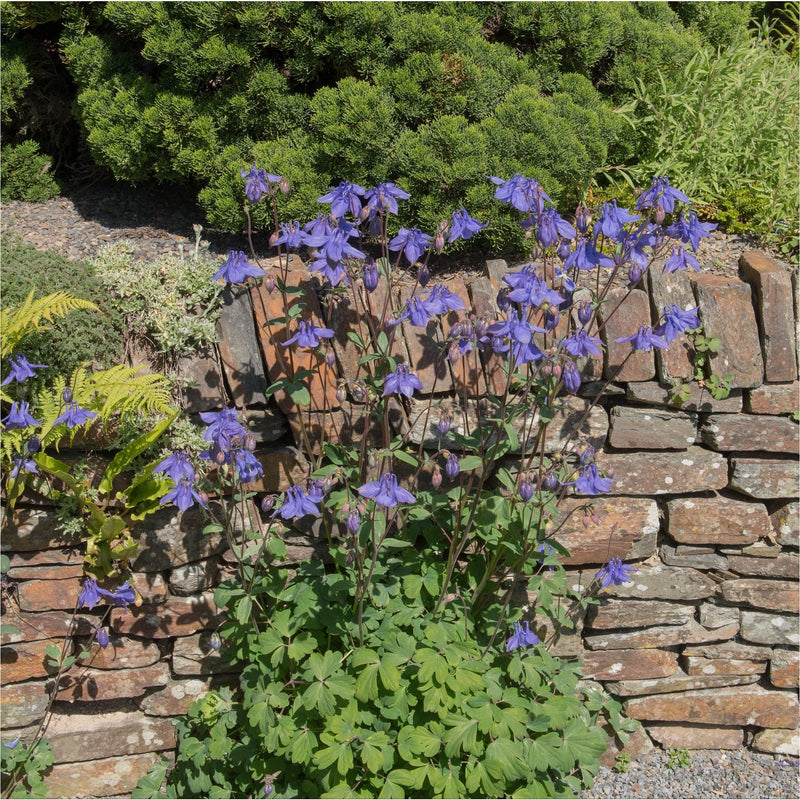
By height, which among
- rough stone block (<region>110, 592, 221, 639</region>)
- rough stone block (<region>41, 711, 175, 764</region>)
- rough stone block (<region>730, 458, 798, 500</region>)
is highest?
rough stone block (<region>730, 458, 798, 500</region>)

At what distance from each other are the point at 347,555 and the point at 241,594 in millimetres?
551

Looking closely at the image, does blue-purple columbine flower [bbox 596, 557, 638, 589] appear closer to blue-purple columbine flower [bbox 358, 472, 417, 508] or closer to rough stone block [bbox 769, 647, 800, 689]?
blue-purple columbine flower [bbox 358, 472, 417, 508]

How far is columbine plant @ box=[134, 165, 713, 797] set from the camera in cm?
244

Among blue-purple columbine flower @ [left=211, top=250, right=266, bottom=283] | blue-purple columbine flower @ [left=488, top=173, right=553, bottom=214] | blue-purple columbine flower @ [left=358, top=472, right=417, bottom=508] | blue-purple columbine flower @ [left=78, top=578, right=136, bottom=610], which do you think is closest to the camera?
blue-purple columbine flower @ [left=358, top=472, right=417, bottom=508]

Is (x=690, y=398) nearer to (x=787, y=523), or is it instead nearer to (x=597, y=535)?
(x=597, y=535)

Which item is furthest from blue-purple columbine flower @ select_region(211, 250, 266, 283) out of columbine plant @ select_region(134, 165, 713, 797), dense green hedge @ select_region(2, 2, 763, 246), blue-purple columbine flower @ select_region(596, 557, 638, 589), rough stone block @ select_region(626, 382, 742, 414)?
blue-purple columbine flower @ select_region(596, 557, 638, 589)

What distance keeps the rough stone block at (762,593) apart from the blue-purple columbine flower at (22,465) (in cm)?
299

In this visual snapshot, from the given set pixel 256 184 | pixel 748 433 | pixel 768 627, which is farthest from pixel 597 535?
pixel 256 184

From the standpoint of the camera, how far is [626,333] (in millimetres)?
3021

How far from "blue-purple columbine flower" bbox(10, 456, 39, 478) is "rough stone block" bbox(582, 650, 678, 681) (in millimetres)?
2510

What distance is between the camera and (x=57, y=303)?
8.94 ft

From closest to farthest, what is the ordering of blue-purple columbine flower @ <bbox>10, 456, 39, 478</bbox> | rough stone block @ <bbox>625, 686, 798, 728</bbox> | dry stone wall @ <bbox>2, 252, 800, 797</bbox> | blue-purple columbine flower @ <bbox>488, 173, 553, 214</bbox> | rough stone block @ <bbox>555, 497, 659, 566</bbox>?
blue-purple columbine flower @ <bbox>488, 173, 553, 214</bbox>, blue-purple columbine flower @ <bbox>10, 456, 39, 478</bbox>, dry stone wall @ <bbox>2, 252, 800, 797</bbox>, rough stone block @ <bbox>555, 497, 659, 566</bbox>, rough stone block @ <bbox>625, 686, 798, 728</bbox>

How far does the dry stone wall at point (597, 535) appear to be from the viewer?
2.97 meters

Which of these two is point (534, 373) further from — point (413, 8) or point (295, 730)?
point (413, 8)
